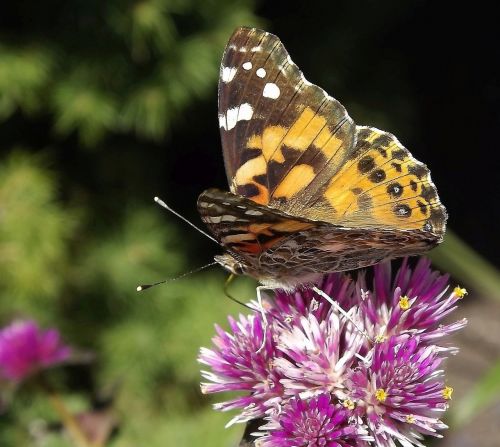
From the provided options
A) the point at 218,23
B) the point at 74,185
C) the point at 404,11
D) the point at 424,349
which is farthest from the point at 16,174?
the point at 404,11

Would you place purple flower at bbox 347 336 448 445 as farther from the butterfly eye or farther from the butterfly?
the butterfly eye

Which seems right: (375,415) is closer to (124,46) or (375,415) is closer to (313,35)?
(124,46)

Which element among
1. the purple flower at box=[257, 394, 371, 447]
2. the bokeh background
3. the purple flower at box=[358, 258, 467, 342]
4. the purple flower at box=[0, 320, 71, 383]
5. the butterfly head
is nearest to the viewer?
the purple flower at box=[257, 394, 371, 447]

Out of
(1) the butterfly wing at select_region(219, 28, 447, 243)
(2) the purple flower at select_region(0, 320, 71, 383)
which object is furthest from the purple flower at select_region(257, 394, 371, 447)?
(2) the purple flower at select_region(0, 320, 71, 383)

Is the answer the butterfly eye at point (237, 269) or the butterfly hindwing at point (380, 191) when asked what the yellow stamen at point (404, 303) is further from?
the butterfly eye at point (237, 269)

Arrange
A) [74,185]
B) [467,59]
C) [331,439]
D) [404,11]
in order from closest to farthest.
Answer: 1. [331,439]
2. [74,185]
3. [404,11]
4. [467,59]

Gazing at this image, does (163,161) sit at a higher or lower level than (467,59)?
lower
